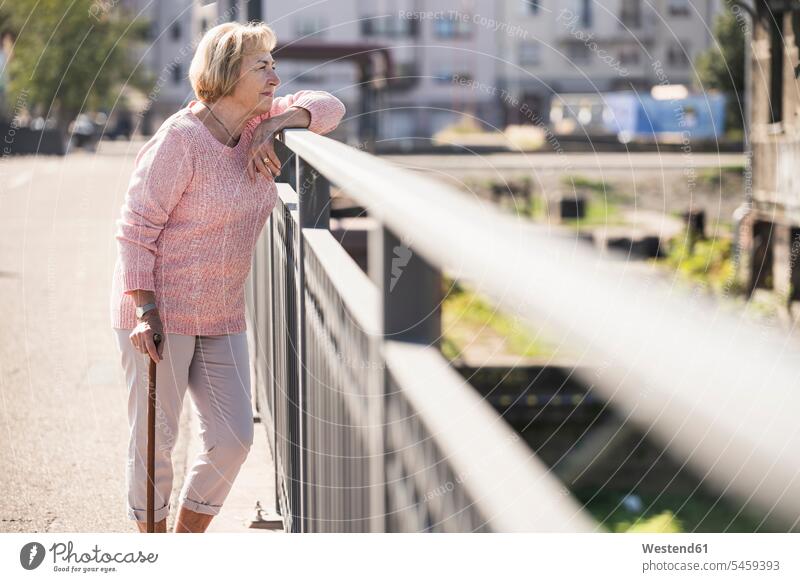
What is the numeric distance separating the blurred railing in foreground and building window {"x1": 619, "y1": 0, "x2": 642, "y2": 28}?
217 ft

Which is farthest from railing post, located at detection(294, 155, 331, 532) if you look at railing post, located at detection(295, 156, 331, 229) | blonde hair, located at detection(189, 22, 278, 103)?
blonde hair, located at detection(189, 22, 278, 103)

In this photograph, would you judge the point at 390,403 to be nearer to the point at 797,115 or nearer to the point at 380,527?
the point at 380,527

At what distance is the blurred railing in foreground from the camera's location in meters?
1.05

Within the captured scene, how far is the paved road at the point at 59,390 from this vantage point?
14.1ft

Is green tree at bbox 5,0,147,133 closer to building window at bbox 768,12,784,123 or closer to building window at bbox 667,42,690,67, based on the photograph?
building window at bbox 768,12,784,123

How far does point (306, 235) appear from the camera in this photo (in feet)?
10.1

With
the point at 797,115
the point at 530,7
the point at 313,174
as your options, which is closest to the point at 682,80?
the point at 530,7

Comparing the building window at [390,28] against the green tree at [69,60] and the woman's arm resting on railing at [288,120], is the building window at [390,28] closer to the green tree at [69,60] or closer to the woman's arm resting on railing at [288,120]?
the green tree at [69,60]

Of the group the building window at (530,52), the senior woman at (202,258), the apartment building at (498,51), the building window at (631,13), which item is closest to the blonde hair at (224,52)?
the senior woman at (202,258)
